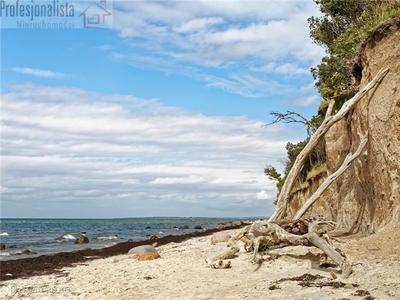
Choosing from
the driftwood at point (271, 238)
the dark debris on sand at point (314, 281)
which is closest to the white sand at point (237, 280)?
the dark debris on sand at point (314, 281)

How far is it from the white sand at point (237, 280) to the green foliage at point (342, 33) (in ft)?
23.6

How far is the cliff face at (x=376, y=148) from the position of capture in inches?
497

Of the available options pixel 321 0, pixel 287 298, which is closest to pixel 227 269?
pixel 287 298

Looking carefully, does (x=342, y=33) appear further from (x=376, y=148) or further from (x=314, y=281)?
(x=314, y=281)

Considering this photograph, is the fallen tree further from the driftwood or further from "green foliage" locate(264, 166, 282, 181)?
"green foliage" locate(264, 166, 282, 181)

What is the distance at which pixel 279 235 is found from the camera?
41.0ft

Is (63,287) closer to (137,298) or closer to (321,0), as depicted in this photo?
(137,298)

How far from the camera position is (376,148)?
1332 centimetres

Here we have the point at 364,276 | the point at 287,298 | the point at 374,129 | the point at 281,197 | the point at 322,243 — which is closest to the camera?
the point at 287,298

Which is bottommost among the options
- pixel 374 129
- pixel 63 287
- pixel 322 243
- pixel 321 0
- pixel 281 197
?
pixel 63 287

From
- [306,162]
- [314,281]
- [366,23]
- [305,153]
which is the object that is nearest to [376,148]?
[305,153]

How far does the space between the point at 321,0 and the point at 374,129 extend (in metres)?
14.9

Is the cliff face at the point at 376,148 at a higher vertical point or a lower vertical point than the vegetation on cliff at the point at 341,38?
lower

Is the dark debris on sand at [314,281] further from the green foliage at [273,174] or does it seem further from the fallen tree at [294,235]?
the green foliage at [273,174]
